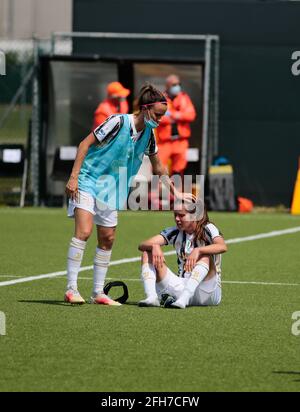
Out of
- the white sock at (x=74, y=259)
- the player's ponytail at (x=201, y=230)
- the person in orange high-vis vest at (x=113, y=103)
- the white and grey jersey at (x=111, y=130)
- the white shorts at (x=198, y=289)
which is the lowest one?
the white shorts at (x=198, y=289)

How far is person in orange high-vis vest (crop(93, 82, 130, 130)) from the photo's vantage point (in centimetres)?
2317

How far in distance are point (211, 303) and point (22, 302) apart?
168 cm

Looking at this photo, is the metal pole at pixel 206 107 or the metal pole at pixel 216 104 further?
the metal pole at pixel 216 104

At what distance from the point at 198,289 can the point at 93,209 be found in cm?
115

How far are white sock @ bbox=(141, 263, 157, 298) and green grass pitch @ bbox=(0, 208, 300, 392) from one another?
17 cm

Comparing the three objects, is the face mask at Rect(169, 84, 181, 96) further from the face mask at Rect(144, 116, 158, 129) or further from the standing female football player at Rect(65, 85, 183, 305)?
the face mask at Rect(144, 116, 158, 129)

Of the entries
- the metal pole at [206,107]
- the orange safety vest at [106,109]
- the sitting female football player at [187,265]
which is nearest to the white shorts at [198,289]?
the sitting female football player at [187,265]

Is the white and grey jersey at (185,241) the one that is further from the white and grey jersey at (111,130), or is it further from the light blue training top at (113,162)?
the white and grey jersey at (111,130)

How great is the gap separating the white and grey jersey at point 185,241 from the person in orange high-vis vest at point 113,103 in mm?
11835

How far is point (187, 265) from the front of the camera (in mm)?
11227

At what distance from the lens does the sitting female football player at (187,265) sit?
11.1 metres

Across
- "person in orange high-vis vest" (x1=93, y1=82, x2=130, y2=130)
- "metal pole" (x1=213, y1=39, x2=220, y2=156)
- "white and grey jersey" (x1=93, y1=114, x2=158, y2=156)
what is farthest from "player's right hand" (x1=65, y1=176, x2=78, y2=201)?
"metal pole" (x1=213, y1=39, x2=220, y2=156)

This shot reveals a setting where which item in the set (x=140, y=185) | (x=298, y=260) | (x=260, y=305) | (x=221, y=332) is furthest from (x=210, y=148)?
(x=221, y=332)

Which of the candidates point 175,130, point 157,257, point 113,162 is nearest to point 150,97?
point 113,162
